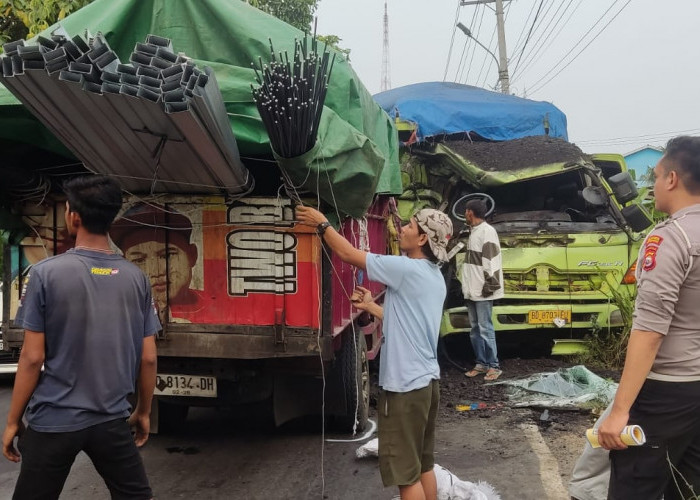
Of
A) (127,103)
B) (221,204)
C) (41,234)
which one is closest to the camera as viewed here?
(127,103)

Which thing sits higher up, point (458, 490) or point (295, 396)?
point (295, 396)

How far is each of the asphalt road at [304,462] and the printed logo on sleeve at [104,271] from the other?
1917 mm

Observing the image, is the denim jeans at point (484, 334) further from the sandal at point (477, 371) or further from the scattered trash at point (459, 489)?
the scattered trash at point (459, 489)

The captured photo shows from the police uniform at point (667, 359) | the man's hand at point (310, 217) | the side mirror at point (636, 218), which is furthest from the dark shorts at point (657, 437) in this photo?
the side mirror at point (636, 218)

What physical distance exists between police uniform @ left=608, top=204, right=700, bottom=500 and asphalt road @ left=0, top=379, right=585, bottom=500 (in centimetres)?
151

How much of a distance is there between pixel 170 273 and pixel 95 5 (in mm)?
1743

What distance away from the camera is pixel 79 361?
2.38 m

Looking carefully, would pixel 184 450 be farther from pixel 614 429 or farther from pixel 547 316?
pixel 547 316

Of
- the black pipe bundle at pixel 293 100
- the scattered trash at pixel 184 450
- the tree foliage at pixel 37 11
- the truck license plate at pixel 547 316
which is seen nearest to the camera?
the black pipe bundle at pixel 293 100

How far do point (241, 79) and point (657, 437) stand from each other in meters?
2.65

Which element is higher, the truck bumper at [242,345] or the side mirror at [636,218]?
the side mirror at [636,218]

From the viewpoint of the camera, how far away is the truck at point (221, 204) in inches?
127

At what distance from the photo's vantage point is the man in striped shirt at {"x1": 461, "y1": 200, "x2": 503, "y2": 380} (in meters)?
6.32

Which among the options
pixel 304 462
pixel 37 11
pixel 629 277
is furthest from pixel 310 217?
pixel 37 11
